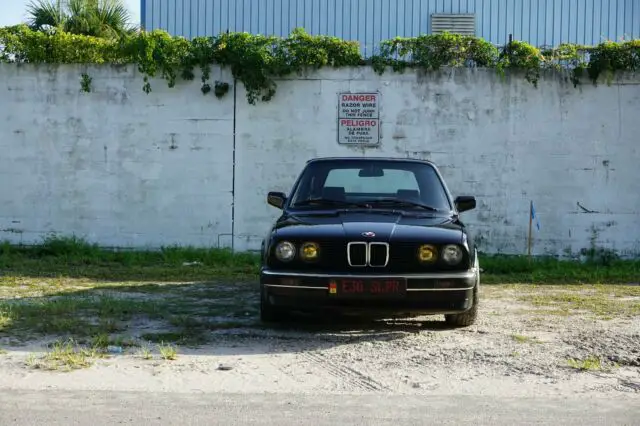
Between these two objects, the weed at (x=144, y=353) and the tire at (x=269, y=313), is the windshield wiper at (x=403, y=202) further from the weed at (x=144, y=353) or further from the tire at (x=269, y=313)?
the weed at (x=144, y=353)

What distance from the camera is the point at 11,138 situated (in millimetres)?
12031

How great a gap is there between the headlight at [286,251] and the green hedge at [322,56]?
232 inches

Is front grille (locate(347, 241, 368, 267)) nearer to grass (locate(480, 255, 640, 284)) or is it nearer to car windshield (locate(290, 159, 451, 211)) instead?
car windshield (locate(290, 159, 451, 211))

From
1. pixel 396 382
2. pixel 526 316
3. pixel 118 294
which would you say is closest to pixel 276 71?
pixel 118 294

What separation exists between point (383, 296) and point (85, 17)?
1429 centimetres

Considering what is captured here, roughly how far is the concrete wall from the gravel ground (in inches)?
198

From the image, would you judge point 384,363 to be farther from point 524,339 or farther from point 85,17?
point 85,17

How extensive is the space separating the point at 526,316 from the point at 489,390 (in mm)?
2776

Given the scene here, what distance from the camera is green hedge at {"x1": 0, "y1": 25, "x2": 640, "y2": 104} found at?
11.8m

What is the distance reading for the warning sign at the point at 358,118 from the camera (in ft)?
38.8

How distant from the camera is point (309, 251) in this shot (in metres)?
6.25

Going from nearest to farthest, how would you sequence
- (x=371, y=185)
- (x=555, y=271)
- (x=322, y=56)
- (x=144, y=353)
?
(x=144, y=353) < (x=371, y=185) < (x=555, y=271) < (x=322, y=56)

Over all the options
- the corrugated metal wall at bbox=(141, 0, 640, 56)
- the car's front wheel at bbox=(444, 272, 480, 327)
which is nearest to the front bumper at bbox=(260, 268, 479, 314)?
the car's front wheel at bbox=(444, 272, 480, 327)

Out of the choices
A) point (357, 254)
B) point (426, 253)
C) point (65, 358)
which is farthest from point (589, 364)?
point (65, 358)
